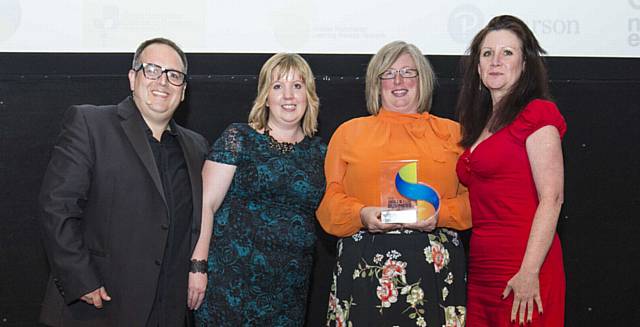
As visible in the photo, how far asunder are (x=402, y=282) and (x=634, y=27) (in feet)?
6.85

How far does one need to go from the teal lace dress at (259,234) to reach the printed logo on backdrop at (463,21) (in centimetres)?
129

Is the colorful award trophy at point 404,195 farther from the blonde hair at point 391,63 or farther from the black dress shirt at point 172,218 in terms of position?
the black dress shirt at point 172,218

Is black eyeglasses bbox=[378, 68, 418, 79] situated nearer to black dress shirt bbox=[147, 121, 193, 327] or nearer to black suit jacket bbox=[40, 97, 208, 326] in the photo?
black dress shirt bbox=[147, 121, 193, 327]

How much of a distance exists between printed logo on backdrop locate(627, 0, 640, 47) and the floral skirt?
1.78 meters

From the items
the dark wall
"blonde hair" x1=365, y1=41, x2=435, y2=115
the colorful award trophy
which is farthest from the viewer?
the dark wall

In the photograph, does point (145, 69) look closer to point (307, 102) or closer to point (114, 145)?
point (114, 145)

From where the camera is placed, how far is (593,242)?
3.92 meters

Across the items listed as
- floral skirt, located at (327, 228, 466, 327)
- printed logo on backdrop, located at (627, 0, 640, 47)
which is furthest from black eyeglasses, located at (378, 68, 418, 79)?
printed logo on backdrop, located at (627, 0, 640, 47)

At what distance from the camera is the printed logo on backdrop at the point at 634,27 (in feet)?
12.3

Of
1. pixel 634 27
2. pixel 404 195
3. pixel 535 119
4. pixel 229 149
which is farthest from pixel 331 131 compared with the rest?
pixel 634 27

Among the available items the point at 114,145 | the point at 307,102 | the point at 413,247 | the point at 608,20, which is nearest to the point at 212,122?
the point at 307,102

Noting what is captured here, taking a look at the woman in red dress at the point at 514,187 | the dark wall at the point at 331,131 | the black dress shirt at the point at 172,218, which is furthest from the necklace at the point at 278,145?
the dark wall at the point at 331,131

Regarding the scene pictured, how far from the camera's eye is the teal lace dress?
283 cm

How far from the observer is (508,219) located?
2590 millimetres
